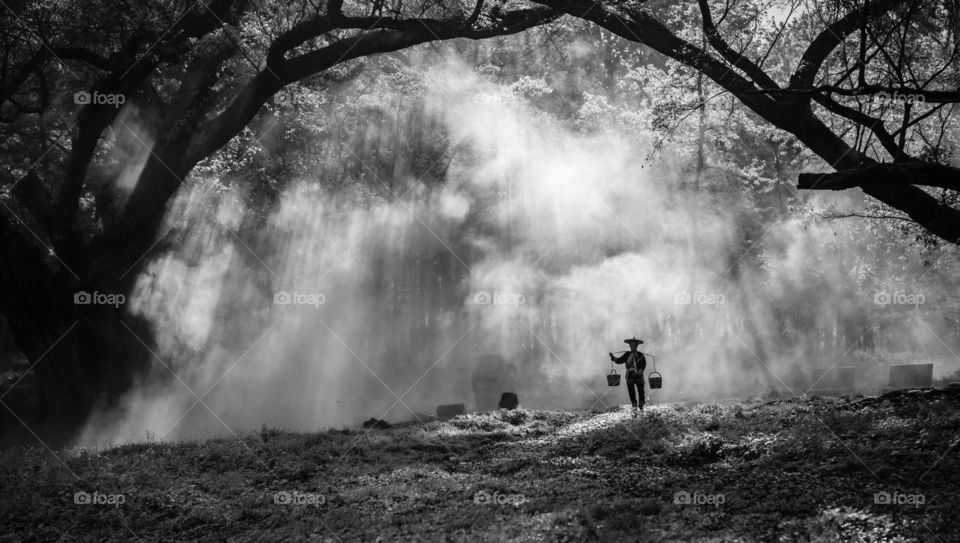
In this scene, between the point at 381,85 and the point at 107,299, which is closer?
the point at 107,299

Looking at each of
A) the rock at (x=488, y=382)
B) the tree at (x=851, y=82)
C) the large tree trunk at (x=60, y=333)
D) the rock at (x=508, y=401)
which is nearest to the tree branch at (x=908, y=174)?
the tree at (x=851, y=82)

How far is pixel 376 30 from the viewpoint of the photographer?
1686 centimetres

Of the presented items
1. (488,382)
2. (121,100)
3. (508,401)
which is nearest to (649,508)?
(508,401)

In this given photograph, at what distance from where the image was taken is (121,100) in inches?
634

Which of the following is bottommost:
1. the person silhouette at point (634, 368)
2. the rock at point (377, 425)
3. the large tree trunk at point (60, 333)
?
the rock at point (377, 425)

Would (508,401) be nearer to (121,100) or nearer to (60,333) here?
(60,333)

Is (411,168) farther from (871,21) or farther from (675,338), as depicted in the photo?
(871,21)

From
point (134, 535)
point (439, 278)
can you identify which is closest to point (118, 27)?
point (134, 535)

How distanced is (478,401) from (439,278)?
16814 mm

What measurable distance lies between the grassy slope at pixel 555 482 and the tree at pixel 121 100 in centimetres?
440

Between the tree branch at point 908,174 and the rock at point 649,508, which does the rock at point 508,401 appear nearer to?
the tree branch at point 908,174

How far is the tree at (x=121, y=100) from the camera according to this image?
1582cm

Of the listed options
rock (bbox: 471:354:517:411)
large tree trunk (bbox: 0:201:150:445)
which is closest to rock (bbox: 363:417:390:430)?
large tree trunk (bbox: 0:201:150:445)

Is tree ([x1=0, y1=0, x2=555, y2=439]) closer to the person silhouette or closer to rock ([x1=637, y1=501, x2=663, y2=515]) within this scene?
the person silhouette
